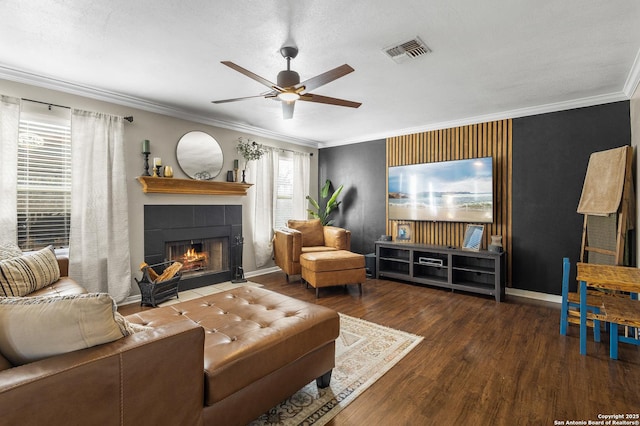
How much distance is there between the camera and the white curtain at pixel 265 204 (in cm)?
504

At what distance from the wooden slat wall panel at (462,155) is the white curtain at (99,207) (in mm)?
3831

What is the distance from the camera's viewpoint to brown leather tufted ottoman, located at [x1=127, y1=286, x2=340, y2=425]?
139cm

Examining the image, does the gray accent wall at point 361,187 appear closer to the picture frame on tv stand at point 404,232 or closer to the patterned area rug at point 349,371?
the picture frame on tv stand at point 404,232

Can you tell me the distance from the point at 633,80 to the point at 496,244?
81.2 inches

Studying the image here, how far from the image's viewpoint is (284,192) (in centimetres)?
555

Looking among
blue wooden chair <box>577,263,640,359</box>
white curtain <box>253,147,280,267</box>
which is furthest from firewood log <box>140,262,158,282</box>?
blue wooden chair <box>577,263,640,359</box>

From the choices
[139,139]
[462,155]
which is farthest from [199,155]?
[462,155]

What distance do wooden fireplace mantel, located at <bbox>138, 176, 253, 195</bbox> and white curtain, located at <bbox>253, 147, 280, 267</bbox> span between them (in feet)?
1.31

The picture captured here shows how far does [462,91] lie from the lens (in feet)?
11.0

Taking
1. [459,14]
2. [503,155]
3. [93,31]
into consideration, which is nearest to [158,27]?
[93,31]

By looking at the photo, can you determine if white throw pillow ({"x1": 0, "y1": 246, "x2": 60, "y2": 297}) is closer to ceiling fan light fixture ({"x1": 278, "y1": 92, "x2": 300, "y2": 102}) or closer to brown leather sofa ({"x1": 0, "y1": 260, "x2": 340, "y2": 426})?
brown leather sofa ({"x1": 0, "y1": 260, "x2": 340, "y2": 426})

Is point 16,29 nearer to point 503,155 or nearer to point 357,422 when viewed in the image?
point 357,422

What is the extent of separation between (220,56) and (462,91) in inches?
98.7

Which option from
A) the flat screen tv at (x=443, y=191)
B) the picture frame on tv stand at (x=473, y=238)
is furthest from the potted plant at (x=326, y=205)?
the picture frame on tv stand at (x=473, y=238)
